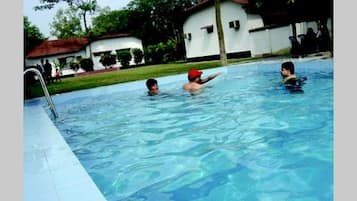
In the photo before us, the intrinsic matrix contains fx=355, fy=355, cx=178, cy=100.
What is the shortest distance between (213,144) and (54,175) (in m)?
1.76

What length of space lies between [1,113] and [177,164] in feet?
5.51

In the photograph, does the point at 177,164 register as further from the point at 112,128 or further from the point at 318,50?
the point at 318,50

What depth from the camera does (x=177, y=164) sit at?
3246 millimetres

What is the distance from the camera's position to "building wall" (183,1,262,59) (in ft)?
58.2

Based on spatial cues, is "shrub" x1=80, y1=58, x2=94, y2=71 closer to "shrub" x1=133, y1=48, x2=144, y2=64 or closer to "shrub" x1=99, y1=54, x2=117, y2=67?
"shrub" x1=99, y1=54, x2=117, y2=67

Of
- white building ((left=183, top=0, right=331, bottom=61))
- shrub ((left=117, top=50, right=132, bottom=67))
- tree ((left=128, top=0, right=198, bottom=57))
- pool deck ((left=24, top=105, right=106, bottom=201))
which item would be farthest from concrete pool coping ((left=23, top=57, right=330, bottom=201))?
tree ((left=128, top=0, right=198, bottom=57))

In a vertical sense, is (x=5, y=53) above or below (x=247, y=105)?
above

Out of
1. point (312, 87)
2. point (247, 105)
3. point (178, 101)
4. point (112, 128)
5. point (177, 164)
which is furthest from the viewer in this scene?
point (178, 101)

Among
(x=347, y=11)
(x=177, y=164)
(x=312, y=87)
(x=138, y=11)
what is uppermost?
(x=138, y=11)

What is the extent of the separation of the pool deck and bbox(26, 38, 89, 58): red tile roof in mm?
28193

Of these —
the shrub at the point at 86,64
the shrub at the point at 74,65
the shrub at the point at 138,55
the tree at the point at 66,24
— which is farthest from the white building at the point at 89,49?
the tree at the point at 66,24

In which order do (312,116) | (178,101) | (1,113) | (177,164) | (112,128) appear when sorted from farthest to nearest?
(178,101), (112,128), (312,116), (177,164), (1,113)

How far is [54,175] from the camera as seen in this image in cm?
257

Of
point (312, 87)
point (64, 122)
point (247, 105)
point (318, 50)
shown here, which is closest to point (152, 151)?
point (247, 105)
